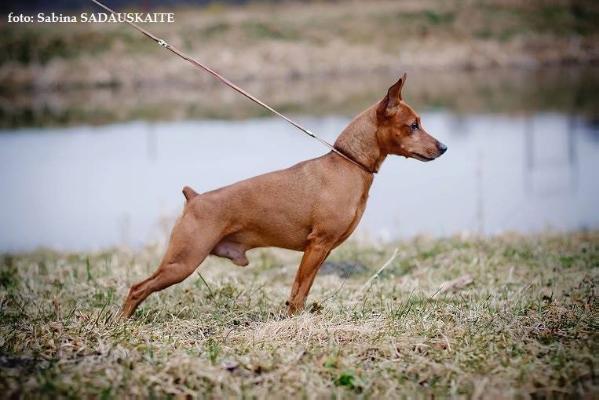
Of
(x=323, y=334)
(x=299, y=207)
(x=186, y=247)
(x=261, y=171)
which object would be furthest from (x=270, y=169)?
(x=323, y=334)

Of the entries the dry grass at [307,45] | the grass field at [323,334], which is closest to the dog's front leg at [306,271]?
the grass field at [323,334]

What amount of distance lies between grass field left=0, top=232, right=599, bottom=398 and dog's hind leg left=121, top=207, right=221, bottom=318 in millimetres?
393

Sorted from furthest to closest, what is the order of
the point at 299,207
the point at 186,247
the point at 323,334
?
the point at 299,207, the point at 186,247, the point at 323,334

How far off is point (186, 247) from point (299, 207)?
3.36ft

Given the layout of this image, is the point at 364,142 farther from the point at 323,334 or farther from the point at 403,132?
the point at 323,334

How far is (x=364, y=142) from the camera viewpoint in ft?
21.4

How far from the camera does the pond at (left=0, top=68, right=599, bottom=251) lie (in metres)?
13.6

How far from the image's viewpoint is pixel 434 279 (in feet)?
26.6

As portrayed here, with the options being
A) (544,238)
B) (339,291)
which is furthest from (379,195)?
(339,291)

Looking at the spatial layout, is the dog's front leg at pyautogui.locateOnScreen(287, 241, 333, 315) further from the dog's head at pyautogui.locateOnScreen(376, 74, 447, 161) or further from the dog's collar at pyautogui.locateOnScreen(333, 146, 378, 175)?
the dog's head at pyautogui.locateOnScreen(376, 74, 447, 161)

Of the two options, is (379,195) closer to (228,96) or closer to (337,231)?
(337,231)

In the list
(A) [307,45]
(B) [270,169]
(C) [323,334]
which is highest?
(A) [307,45]

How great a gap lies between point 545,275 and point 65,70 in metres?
30.4

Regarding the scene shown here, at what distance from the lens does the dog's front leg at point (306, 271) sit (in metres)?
6.36
